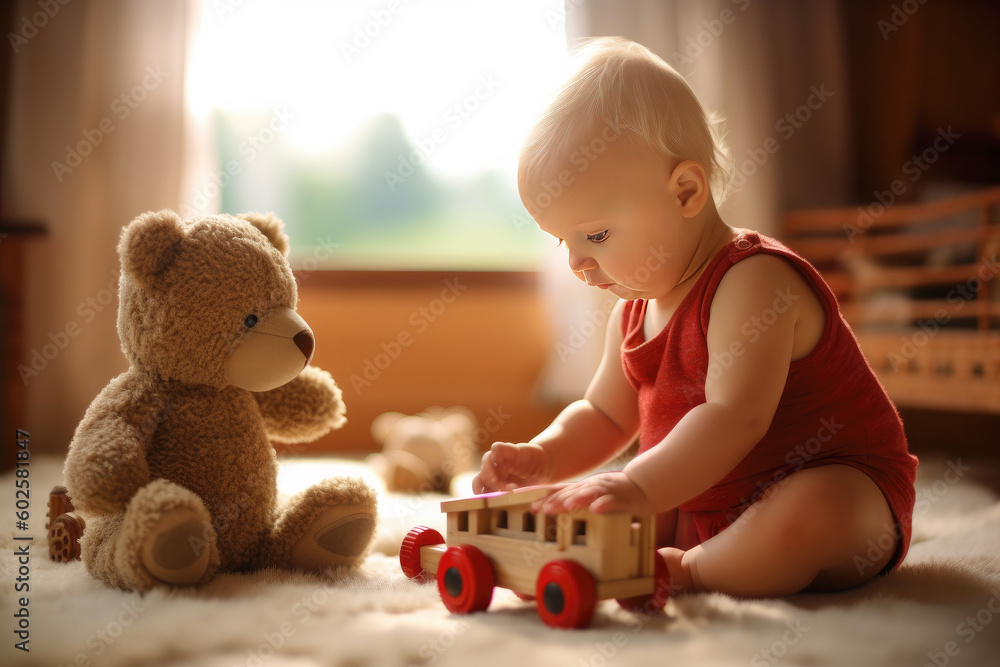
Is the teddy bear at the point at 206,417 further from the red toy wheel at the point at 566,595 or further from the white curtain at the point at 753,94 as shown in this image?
the white curtain at the point at 753,94

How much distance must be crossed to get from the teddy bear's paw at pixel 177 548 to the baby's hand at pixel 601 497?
0.98 ft

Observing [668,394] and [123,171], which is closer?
[668,394]

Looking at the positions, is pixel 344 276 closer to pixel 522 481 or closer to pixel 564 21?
pixel 564 21

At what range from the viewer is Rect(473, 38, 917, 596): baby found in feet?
2.26

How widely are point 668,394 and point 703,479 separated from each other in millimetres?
166

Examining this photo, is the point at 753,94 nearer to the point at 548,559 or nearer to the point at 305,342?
the point at 305,342

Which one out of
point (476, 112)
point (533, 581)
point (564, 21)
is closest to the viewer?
point (533, 581)

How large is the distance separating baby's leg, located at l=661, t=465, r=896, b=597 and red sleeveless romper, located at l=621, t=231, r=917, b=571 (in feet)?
0.10

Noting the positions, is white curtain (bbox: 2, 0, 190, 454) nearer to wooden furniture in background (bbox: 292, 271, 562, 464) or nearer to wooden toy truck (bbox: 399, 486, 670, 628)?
wooden furniture in background (bbox: 292, 271, 562, 464)

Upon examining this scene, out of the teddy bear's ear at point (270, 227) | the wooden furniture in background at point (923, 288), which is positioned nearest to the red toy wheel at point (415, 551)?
the teddy bear's ear at point (270, 227)

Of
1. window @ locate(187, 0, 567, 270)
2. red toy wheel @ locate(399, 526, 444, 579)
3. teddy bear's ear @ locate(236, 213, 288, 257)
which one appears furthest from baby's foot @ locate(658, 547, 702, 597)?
window @ locate(187, 0, 567, 270)

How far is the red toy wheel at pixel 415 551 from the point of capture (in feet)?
2.53

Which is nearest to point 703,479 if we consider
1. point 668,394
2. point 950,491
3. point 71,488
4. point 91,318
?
point 668,394

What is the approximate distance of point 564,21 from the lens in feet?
6.76
